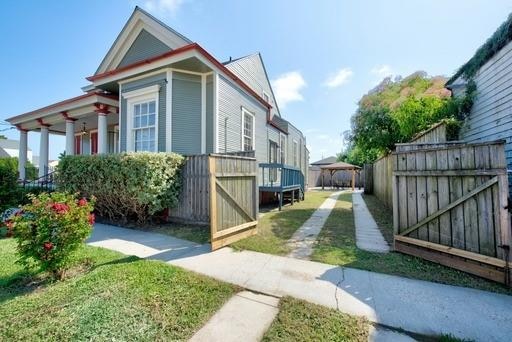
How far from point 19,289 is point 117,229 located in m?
3.37

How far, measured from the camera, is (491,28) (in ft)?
22.6

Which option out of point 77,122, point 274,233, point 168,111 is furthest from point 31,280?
point 77,122

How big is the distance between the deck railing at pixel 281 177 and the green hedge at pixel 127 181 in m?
3.97

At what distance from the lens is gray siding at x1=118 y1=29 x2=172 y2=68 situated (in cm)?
918

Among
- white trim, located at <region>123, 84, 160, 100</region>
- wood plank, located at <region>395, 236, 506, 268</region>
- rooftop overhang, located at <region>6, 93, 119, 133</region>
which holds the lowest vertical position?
wood plank, located at <region>395, 236, 506, 268</region>

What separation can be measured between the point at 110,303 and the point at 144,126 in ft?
22.6

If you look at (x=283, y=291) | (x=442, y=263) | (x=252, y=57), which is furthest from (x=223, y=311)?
(x=252, y=57)

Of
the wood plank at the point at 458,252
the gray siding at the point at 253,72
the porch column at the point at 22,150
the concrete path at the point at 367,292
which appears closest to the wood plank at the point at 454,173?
the wood plank at the point at 458,252

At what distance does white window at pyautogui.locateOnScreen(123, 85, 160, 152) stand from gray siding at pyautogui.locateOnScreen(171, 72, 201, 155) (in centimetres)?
68

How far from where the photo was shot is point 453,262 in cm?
363

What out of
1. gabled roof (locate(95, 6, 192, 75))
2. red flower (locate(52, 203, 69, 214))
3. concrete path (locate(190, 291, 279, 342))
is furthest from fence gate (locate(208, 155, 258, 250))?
gabled roof (locate(95, 6, 192, 75))

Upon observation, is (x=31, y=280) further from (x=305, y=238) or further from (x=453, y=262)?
(x=453, y=262)

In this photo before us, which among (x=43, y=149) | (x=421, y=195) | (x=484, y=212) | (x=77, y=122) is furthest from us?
(x=77, y=122)

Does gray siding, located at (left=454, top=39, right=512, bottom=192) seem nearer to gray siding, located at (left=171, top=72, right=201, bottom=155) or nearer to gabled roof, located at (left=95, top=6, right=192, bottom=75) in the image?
gray siding, located at (left=171, top=72, right=201, bottom=155)
